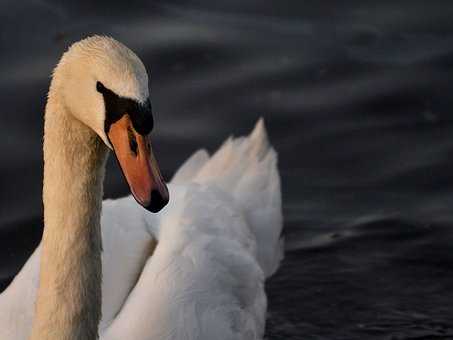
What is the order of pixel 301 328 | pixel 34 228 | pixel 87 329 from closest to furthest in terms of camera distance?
pixel 87 329 → pixel 301 328 → pixel 34 228

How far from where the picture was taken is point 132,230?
6801 millimetres

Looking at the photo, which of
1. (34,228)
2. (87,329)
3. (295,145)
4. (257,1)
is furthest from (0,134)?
(87,329)

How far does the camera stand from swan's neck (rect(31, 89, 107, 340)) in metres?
4.95

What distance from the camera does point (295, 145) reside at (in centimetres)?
941

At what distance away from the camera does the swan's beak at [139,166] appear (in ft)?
14.9

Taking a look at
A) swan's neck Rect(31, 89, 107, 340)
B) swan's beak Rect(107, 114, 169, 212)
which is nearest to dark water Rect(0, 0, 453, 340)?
swan's neck Rect(31, 89, 107, 340)

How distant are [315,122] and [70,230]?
4701 millimetres

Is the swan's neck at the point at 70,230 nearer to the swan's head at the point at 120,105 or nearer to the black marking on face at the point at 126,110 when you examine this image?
the swan's head at the point at 120,105

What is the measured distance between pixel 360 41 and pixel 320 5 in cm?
61

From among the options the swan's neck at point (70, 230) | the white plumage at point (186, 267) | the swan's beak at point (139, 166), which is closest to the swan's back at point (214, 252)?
the white plumage at point (186, 267)

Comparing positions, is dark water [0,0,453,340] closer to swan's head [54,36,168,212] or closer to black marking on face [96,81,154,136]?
swan's head [54,36,168,212]

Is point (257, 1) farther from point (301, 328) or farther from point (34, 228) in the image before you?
point (301, 328)

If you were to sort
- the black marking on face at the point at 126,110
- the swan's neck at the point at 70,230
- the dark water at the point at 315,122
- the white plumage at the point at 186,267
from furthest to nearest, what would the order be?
the dark water at the point at 315,122, the white plumage at the point at 186,267, the swan's neck at the point at 70,230, the black marking on face at the point at 126,110

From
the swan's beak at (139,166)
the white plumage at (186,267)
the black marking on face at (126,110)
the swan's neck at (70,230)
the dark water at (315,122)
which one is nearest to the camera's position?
the black marking on face at (126,110)
